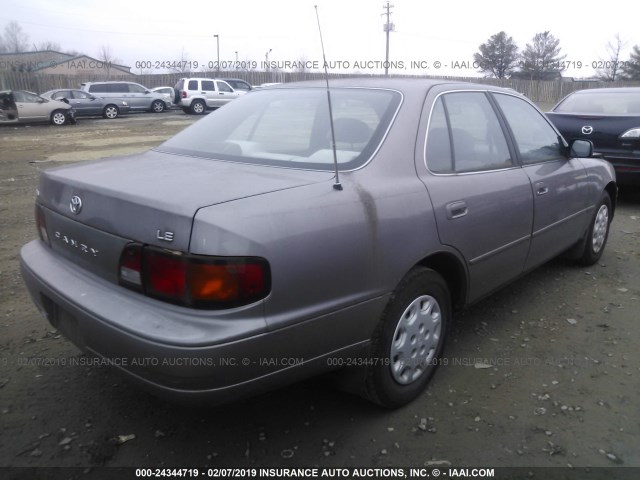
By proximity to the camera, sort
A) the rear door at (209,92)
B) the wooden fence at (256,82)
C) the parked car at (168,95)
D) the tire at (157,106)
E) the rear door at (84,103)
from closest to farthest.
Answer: the rear door at (84,103) → the rear door at (209,92) → the tire at (157,106) → the parked car at (168,95) → the wooden fence at (256,82)

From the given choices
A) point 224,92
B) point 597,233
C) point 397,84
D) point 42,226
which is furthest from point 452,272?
point 224,92

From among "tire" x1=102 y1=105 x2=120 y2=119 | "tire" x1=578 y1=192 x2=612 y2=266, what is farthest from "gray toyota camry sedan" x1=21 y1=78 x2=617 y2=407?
"tire" x1=102 y1=105 x2=120 y2=119

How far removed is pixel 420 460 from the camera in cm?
235

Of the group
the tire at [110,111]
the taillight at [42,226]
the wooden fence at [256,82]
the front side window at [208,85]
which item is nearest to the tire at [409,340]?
the taillight at [42,226]

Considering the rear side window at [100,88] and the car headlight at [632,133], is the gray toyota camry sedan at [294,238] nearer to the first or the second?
the car headlight at [632,133]

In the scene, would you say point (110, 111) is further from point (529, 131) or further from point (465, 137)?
point (465, 137)

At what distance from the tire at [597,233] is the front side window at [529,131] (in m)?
0.88

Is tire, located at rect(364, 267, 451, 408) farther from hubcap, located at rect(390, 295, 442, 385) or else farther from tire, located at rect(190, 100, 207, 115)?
tire, located at rect(190, 100, 207, 115)

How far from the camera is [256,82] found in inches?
1516

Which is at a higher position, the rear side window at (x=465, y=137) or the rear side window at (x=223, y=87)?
the rear side window at (x=223, y=87)

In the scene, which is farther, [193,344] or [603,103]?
[603,103]

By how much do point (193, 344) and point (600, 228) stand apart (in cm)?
411

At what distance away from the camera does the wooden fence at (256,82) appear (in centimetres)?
3123

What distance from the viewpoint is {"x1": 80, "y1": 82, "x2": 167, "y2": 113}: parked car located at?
24484mm
